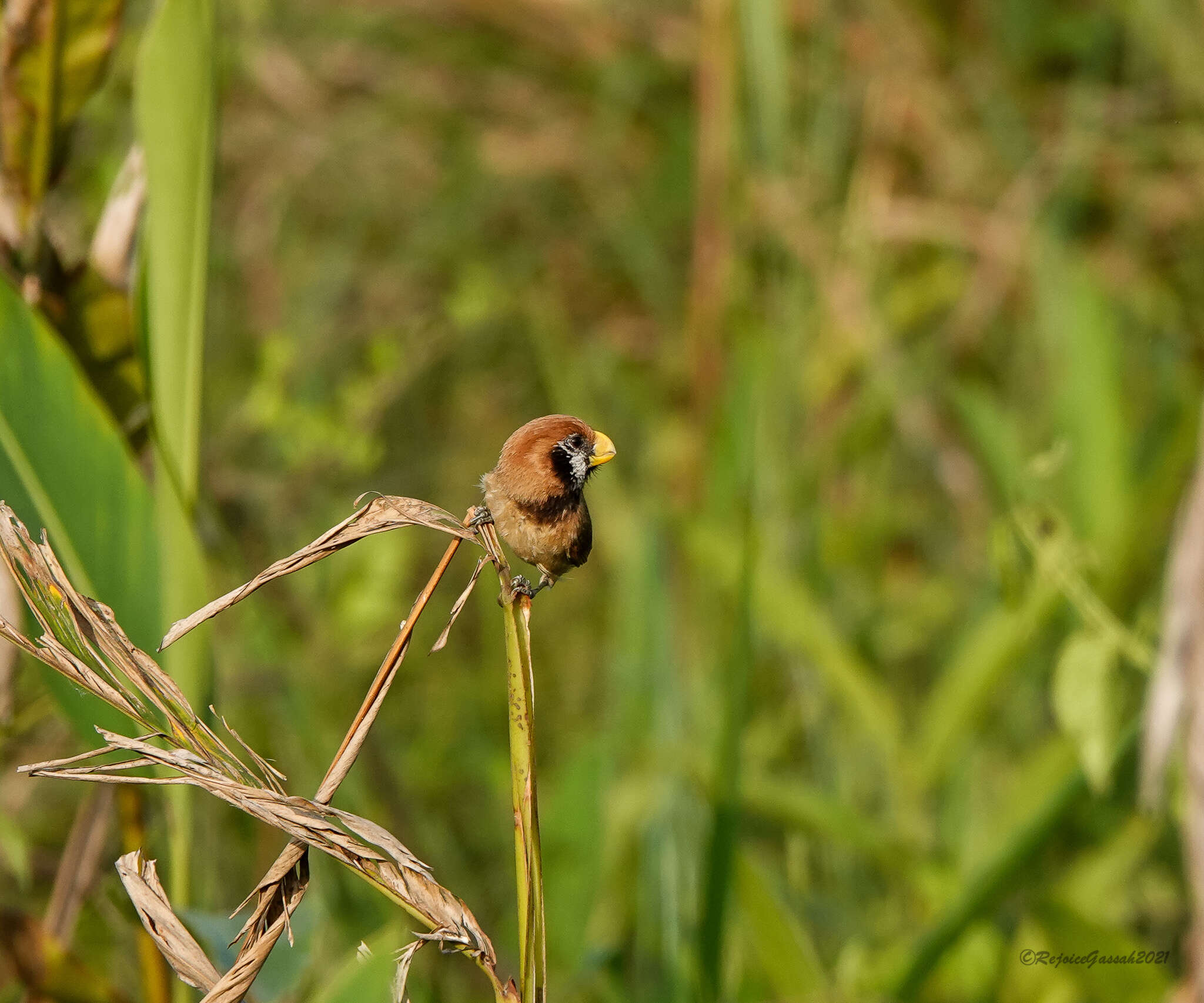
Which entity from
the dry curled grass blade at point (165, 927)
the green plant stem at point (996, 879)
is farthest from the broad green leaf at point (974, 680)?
the dry curled grass blade at point (165, 927)

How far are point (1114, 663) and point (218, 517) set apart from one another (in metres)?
1.40

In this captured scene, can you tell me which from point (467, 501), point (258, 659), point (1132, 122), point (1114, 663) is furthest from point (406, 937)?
point (1132, 122)

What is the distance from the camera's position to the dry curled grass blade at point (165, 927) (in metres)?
0.83

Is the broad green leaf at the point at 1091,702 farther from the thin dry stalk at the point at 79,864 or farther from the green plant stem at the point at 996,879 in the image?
the thin dry stalk at the point at 79,864

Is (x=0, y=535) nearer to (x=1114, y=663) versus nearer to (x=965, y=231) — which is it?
(x=1114, y=663)

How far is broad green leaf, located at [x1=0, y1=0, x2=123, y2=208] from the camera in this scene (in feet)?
→ 3.70

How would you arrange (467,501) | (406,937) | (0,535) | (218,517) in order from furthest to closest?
(467,501) → (218,517) → (406,937) → (0,535)

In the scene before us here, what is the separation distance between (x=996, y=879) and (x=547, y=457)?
36.4 inches

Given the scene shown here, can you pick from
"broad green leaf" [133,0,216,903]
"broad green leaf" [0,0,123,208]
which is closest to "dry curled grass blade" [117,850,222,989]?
"broad green leaf" [133,0,216,903]

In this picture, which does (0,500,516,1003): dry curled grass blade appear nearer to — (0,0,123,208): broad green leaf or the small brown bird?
the small brown bird

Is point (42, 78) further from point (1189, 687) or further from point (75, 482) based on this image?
point (1189, 687)

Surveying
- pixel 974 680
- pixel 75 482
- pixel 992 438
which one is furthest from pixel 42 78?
pixel 992 438

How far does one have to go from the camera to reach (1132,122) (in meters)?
3.72

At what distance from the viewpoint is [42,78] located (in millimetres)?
1131
